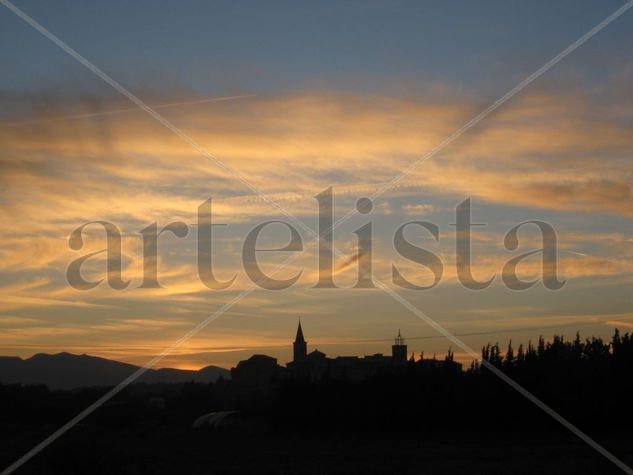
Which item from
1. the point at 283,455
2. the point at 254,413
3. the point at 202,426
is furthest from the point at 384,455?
the point at 254,413

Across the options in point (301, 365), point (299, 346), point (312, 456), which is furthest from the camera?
point (299, 346)

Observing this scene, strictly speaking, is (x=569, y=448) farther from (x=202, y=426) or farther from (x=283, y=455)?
(x=202, y=426)

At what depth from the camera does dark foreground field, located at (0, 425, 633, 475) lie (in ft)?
82.5

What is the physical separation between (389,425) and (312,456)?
81.1ft

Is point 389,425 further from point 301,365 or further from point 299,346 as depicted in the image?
point 299,346

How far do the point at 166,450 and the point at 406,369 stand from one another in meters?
31.2

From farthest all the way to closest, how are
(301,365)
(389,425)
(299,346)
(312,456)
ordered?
(299,346) → (301,365) → (389,425) → (312,456)

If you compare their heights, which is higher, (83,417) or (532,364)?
(532,364)

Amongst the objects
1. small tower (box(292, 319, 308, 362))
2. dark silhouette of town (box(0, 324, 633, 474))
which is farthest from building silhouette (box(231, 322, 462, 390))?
dark silhouette of town (box(0, 324, 633, 474))

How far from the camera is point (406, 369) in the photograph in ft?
214

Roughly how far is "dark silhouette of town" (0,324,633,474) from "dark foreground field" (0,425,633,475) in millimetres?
60

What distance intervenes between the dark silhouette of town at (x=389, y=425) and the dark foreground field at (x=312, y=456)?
60 millimetres

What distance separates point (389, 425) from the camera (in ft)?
189

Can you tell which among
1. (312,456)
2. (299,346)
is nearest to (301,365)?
(299,346)
